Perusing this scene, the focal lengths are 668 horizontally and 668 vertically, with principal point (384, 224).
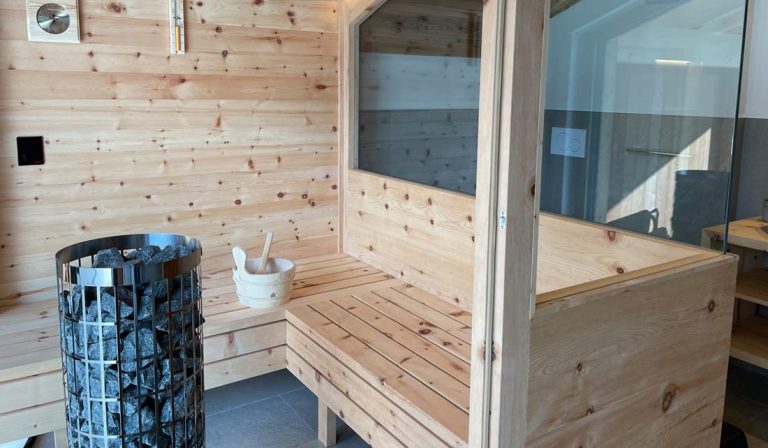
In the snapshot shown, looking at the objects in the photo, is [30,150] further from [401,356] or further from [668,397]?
[668,397]

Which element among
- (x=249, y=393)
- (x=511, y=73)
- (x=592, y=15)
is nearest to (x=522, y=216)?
(x=511, y=73)

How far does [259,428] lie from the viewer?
2.50 meters

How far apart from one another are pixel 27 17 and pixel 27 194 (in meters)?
0.63

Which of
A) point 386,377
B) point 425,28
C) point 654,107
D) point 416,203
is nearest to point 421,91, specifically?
point 425,28

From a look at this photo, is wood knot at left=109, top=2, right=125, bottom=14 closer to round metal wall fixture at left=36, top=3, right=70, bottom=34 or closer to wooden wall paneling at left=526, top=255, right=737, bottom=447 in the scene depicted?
round metal wall fixture at left=36, top=3, right=70, bottom=34

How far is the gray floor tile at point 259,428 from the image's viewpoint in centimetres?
239

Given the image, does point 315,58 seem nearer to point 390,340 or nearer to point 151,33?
point 151,33

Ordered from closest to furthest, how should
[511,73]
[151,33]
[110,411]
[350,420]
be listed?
1. [511,73]
2. [110,411]
3. [350,420]
4. [151,33]

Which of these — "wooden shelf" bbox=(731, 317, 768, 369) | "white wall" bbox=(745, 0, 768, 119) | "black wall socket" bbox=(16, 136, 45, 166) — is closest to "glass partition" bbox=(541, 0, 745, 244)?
"wooden shelf" bbox=(731, 317, 768, 369)

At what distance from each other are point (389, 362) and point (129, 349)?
0.83m

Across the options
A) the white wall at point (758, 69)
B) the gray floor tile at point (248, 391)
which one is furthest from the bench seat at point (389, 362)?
the white wall at point (758, 69)

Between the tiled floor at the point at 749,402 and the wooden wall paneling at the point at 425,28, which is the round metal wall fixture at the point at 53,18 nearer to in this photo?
the wooden wall paneling at the point at 425,28

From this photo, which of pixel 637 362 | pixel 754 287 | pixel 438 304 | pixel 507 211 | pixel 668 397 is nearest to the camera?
pixel 507 211

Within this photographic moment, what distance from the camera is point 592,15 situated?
182cm
